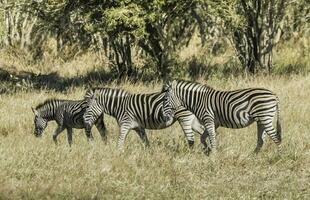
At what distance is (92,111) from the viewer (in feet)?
38.2

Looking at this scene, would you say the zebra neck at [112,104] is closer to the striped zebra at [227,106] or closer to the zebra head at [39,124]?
the striped zebra at [227,106]

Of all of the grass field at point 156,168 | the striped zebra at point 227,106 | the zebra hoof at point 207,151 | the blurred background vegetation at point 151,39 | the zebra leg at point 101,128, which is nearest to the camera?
the grass field at point 156,168

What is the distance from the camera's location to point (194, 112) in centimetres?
1113

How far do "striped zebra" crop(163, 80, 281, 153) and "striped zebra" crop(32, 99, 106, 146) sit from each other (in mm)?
1537

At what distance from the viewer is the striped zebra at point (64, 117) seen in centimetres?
1198

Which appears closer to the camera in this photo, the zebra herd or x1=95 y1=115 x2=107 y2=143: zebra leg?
the zebra herd

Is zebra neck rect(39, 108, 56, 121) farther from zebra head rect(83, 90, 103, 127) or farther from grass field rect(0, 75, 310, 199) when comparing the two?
zebra head rect(83, 90, 103, 127)

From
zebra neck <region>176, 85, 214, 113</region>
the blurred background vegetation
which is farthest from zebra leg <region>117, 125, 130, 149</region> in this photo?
the blurred background vegetation

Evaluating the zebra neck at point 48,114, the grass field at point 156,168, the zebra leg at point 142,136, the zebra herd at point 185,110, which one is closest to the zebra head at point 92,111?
the zebra herd at point 185,110

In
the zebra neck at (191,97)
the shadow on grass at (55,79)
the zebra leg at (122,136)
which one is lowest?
the shadow on grass at (55,79)

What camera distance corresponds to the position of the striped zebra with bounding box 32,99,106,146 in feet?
39.3

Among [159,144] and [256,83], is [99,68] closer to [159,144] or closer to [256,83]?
[256,83]

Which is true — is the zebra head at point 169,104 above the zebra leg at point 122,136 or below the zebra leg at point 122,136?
above

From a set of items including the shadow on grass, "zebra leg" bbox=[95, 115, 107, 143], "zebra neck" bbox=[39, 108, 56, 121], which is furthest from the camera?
the shadow on grass
